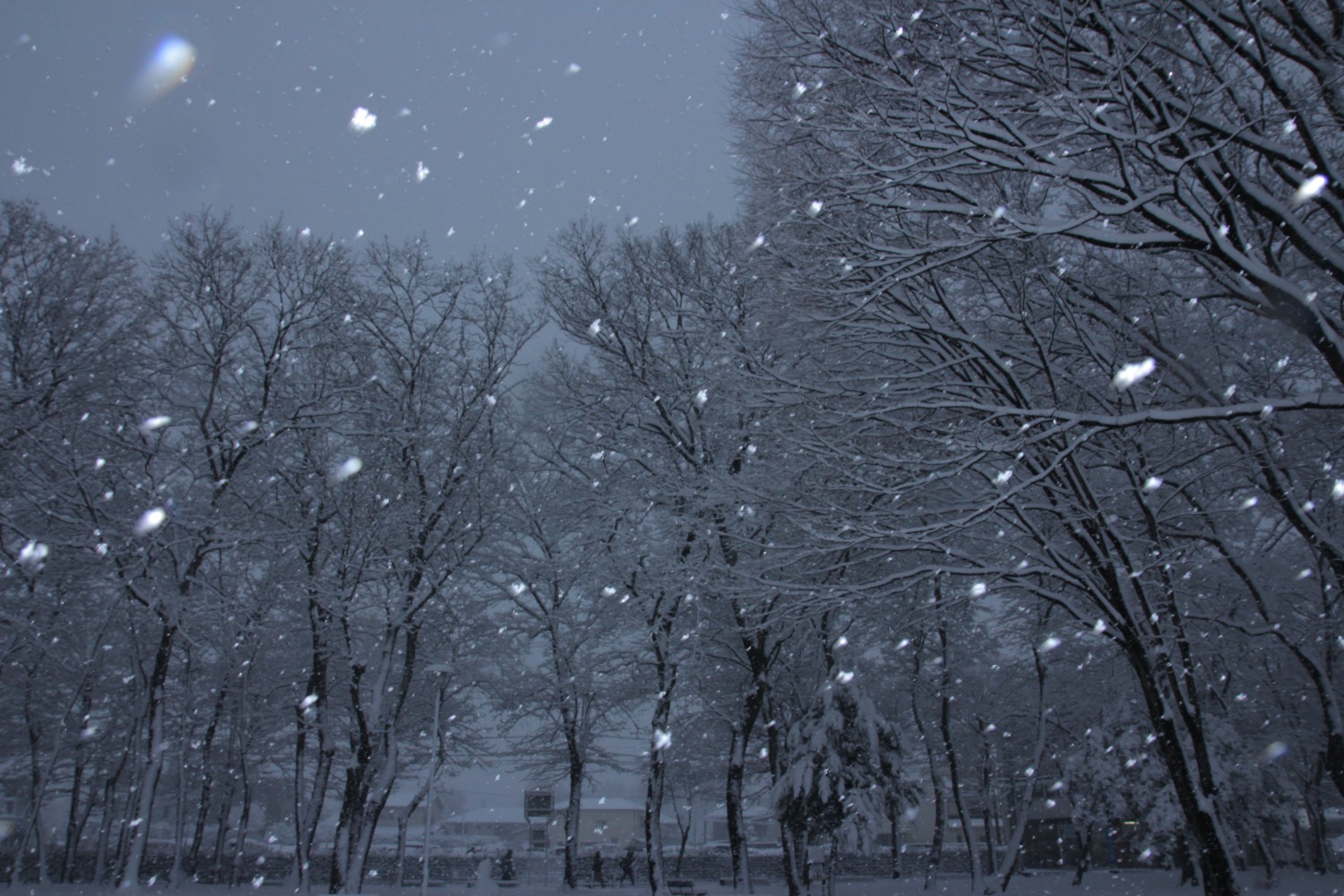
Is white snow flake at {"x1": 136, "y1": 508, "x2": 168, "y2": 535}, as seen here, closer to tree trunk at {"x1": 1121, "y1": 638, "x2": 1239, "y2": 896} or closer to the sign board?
tree trunk at {"x1": 1121, "y1": 638, "x2": 1239, "y2": 896}

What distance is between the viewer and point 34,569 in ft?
46.2

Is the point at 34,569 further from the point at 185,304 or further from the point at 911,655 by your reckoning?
the point at 911,655

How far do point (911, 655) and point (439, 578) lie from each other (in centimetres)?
1674

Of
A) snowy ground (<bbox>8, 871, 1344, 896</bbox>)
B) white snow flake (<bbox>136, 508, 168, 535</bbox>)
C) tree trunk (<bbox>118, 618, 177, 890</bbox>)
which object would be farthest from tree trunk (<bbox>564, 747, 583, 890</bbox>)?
white snow flake (<bbox>136, 508, 168, 535</bbox>)

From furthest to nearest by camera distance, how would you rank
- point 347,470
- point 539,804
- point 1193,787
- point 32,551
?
point 539,804
point 347,470
point 32,551
point 1193,787

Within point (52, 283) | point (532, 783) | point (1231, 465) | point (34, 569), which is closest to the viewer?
point (1231, 465)

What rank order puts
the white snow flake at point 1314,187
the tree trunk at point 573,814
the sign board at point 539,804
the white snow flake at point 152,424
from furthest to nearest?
the sign board at point 539,804
the tree trunk at point 573,814
the white snow flake at point 152,424
the white snow flake at point 1314,187

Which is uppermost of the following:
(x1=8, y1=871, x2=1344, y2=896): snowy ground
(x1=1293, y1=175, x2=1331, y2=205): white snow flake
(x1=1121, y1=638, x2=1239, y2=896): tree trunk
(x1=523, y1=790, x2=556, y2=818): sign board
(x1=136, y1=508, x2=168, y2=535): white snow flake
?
(x1=1293, y1=175, x2=1331, y2=205): white snow flake

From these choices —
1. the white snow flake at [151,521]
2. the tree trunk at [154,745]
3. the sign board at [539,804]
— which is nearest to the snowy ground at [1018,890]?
the tree trunk at [154,745]

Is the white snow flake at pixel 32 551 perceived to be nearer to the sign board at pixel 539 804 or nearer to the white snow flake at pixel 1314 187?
the white snow flake at pixel 1314 187

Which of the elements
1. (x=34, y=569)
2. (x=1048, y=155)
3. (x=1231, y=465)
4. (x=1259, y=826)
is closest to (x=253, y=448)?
(x=34, y=569)

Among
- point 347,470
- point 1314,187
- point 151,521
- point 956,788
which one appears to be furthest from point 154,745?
point 1314,187

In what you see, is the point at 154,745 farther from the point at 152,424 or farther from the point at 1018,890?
the point at 1018,890

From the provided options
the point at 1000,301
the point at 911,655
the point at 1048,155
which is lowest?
the point at 911,655
